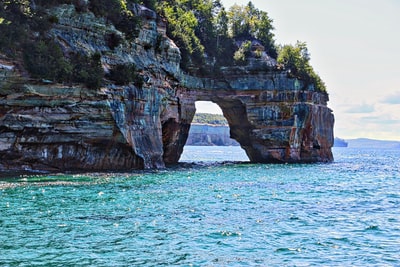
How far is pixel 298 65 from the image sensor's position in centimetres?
7212

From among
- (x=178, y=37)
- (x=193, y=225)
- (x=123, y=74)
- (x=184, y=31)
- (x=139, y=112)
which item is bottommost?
(x=193, y=225)

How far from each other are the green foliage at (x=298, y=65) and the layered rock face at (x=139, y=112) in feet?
6.04

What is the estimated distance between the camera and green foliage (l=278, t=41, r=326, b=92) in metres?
71.3

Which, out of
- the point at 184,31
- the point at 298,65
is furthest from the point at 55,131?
the point at 298,65

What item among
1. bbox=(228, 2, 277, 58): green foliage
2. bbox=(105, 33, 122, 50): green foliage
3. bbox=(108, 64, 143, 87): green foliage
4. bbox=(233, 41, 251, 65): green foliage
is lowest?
bbox=(108, 64, 143, 87): green foliage

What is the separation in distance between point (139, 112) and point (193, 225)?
30.4 meters

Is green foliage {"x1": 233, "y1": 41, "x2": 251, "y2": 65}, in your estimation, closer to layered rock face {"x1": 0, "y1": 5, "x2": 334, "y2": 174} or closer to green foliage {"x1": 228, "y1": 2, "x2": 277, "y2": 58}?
layered rock face {"x1": 0, "y1": 5, "x2": 334, "y2": 174}

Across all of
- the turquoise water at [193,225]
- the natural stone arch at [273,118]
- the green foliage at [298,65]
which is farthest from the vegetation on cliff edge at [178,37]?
the turquoise water at [193,225]

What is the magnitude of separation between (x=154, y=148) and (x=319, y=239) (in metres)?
34.7

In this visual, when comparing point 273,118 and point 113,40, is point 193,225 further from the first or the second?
point 273,118

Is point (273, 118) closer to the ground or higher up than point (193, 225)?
higher up

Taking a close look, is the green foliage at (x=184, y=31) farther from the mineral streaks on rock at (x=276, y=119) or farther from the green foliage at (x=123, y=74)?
the green foliage at (x=123, y=74)

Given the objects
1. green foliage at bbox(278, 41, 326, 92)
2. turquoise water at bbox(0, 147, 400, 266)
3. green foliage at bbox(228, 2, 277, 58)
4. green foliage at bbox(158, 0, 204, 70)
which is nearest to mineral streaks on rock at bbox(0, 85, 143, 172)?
turquoise water at bbox(0, 147, 400, 266)

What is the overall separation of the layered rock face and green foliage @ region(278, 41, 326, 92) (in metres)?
1.84
